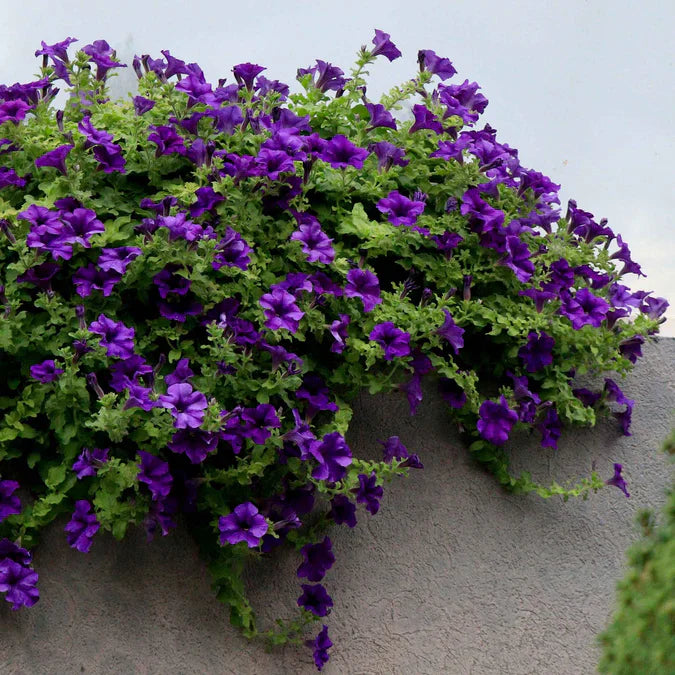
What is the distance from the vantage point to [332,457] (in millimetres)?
2645

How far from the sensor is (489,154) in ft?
10.3

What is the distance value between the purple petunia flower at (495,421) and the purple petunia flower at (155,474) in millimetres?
993

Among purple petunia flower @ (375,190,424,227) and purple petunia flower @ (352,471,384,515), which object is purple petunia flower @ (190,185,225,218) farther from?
purple petunia flower @ (352,471,384,515)

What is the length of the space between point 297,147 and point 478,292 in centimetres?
78

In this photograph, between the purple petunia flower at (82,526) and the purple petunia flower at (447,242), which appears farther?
the purple petunia flower at (447,242)

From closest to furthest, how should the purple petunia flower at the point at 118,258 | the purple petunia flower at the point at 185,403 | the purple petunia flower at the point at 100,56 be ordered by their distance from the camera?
1. the purple petunia flower at the point at 185,403
2. the purple petunia flower at the point at 118,258
3. the purple petunia flower at the point at 100,56

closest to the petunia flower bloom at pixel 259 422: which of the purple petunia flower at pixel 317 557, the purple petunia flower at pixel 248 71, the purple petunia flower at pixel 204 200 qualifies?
the purple petunia flower at pixel 317 557

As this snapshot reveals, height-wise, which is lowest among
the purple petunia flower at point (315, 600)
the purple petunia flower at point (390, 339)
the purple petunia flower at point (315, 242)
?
the purple petunia flower at point (315, 600)

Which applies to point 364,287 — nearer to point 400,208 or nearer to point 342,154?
point 400,208

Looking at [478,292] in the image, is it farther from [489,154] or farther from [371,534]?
[371,534]

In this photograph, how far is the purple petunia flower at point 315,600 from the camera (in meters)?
2.80

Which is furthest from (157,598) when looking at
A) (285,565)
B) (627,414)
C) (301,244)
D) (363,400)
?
(627,414)

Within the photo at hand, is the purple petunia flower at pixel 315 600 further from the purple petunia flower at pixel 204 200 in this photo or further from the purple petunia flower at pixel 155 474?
the purple petunia flower at pixel 204 200

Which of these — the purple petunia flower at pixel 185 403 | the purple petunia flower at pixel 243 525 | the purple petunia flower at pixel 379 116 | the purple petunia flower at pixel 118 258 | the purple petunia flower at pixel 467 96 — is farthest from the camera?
the purple petunia flower at pixel 467 96
